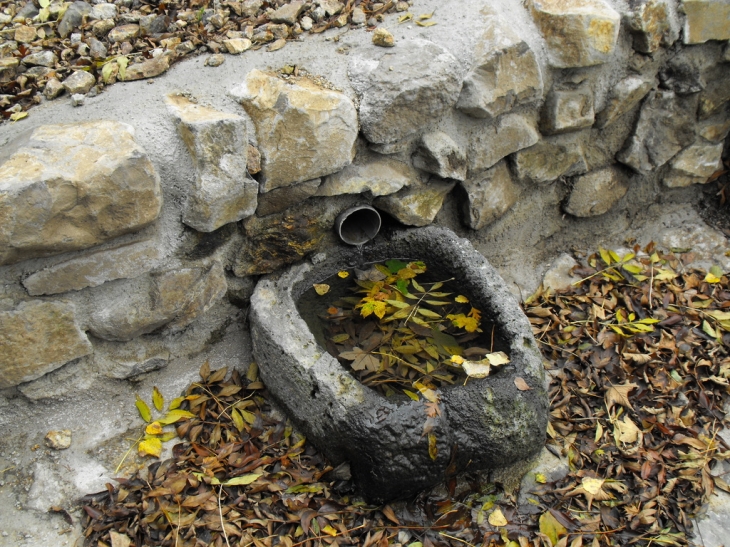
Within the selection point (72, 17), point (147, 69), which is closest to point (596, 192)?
point (147, 69)

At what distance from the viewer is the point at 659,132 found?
299 cm

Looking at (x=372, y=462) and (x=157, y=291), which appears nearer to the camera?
(x=372, y=462)

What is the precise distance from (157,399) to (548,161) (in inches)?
74.3

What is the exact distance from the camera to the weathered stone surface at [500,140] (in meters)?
2.62

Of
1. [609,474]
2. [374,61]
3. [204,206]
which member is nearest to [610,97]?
[374,61]

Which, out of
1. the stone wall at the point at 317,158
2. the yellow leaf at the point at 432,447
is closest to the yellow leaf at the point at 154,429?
the stone wall at the point at 317,158

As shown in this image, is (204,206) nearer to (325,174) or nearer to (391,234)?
(325,174)

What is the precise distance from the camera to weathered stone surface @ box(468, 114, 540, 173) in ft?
8.59

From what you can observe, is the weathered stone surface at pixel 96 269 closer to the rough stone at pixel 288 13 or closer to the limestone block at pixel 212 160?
the limestone block at pixel 212 160

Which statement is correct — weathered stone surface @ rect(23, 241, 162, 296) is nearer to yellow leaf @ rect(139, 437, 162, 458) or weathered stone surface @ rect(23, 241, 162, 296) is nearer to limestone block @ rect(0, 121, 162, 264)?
limestone block @ rect(0, 121, 162, 264)

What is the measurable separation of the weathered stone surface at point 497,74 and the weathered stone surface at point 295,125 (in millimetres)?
489

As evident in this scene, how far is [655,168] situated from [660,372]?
1043 millimetres

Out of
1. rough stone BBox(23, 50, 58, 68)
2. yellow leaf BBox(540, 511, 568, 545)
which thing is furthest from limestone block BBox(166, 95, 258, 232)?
yellow leaf BBox(540, 511, 568, 545)

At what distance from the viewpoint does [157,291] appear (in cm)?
219
